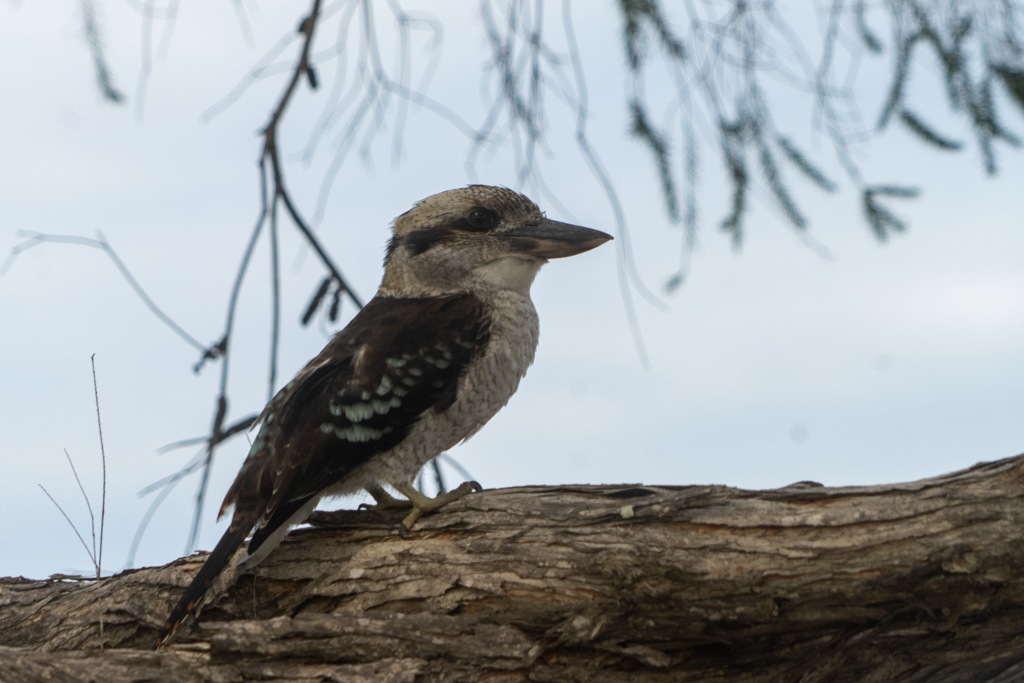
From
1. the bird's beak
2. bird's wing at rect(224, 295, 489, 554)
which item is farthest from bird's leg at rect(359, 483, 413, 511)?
the bird's beak

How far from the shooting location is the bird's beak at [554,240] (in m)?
3.25

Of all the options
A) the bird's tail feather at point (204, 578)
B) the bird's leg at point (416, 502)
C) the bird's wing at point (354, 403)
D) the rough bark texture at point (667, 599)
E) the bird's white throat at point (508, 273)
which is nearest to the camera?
the rough bark texture at point (667, 599)

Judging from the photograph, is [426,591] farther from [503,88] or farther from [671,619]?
[503,88]

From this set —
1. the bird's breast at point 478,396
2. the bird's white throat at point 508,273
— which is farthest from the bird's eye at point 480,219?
the bird's breast at point 478,396

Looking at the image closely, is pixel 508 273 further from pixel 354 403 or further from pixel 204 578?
pixel 204 578

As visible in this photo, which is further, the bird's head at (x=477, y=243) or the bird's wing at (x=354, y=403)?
the bird's head at (x=477, y=243)

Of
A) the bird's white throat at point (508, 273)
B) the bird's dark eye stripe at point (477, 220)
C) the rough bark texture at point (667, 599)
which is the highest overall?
the bird's dark eye stripe at point (477, 220)

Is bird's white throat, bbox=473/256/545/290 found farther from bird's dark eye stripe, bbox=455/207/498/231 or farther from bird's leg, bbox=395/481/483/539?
bird's leg, bbox=395/481/483/539

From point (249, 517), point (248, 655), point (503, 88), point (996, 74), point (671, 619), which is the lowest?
point (671, 619)

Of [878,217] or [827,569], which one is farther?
[878,217]

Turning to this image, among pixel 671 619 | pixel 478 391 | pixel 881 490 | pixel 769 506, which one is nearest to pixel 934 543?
pixel 881 490

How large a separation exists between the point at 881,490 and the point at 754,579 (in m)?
0.47

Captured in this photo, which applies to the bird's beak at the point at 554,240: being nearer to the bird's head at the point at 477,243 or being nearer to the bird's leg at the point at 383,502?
the bird's head at the point at 477,243

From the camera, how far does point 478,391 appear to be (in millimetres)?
2873
